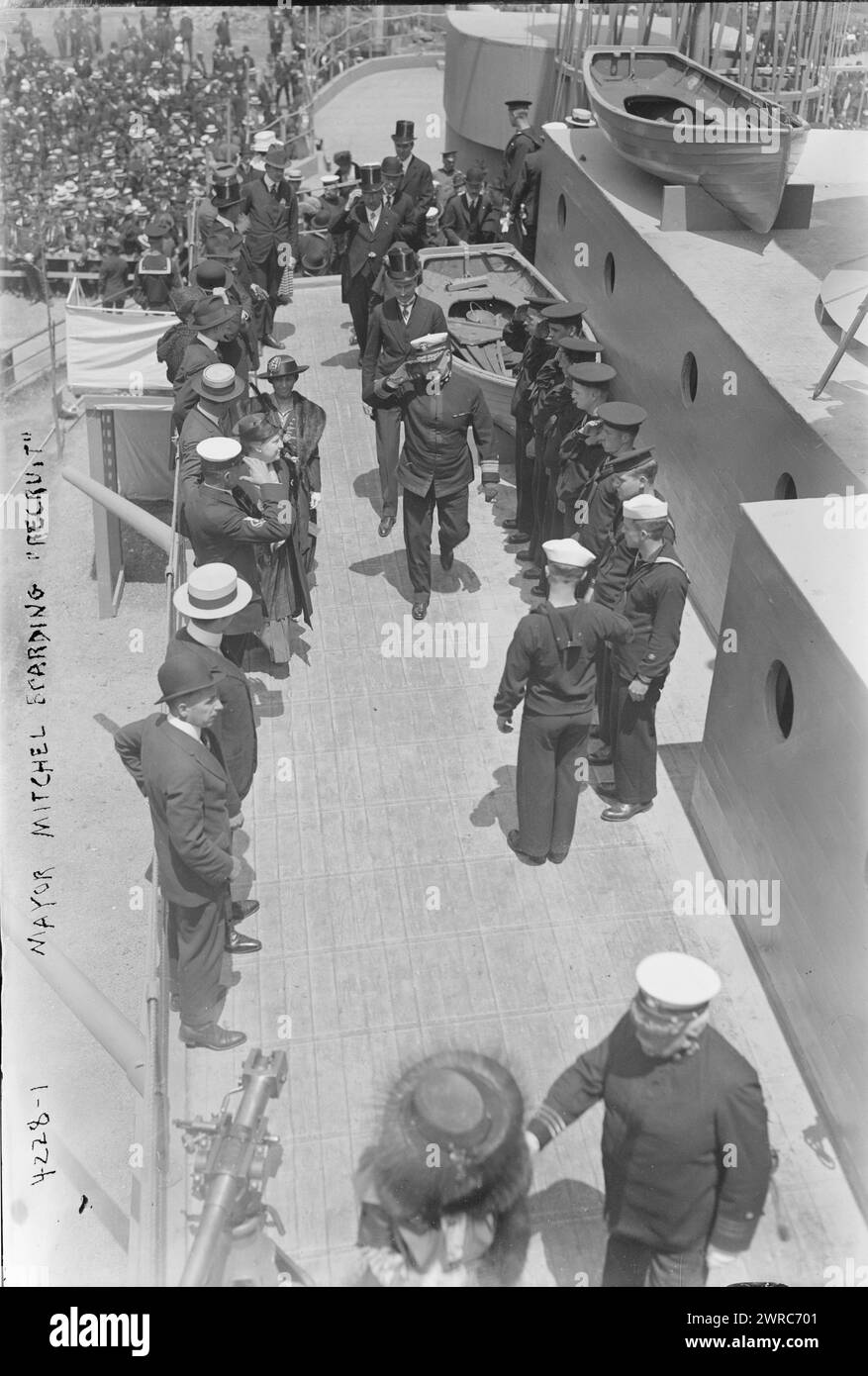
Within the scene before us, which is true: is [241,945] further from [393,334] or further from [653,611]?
[393,334]

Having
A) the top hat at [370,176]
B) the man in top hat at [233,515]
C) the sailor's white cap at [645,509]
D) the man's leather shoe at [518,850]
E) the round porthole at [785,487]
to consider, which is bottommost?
the man's leather shoe at [518,850]

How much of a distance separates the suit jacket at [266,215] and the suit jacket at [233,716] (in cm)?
903

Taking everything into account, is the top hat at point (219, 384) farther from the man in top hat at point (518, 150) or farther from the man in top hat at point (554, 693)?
the man in top hat at point (518, 150)

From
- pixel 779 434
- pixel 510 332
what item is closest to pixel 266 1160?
pixel 779 434

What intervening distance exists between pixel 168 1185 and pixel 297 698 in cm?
409

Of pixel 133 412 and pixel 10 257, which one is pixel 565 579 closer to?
pixel 133 412

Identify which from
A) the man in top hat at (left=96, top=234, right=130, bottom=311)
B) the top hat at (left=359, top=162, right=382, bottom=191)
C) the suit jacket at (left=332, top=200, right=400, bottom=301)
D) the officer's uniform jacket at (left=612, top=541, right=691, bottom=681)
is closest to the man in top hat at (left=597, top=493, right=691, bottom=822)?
the officer's uniform jacket at (left=612, top=541, right=691, bottom=681)

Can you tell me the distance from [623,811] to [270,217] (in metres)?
9.34

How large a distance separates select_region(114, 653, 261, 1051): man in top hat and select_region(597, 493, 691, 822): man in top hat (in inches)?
93.9

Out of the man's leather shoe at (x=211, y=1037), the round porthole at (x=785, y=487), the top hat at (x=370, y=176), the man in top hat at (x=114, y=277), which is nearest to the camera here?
the man's leather shoe at (x=211, y=1037)

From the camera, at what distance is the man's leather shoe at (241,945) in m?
7.39

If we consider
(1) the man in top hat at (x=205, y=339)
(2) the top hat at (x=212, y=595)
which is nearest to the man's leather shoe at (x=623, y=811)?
(2) the top hat at (x=212, y=595)

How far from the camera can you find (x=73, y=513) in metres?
23.0

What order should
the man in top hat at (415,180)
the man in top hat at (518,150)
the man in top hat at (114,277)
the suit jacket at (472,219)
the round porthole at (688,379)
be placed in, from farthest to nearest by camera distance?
the man in top hat at (114,277) < the suit jacket at (472,219) < the man in top hat at (518,150) < the man in top hat at (415,180) < the round porthole at (688,379)
